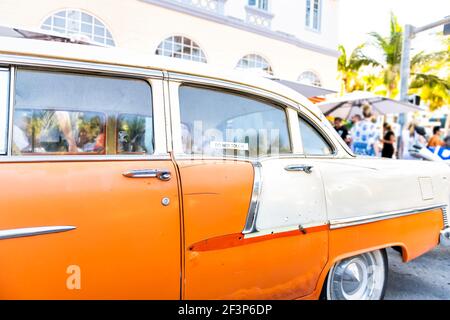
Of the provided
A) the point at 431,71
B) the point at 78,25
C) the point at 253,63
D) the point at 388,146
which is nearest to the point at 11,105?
the point at 78,25

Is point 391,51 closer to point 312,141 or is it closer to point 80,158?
point 312,141

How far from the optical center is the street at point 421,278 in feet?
10.8

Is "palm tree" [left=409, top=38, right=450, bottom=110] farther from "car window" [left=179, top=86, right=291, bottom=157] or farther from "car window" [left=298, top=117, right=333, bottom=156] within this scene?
"car window" [left=179, top=86, right=291, bottom=157]

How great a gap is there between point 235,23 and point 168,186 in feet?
32.2

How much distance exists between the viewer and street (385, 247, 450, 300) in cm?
328

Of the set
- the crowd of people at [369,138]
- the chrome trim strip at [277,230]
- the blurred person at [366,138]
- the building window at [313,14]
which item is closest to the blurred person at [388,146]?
the crowd of people at [369,138]

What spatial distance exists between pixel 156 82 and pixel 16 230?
100cm

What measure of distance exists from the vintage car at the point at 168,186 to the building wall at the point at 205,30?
213 inches

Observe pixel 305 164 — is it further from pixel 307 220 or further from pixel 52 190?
pixel 52 190

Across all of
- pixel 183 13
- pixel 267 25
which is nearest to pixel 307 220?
pixel 183 13

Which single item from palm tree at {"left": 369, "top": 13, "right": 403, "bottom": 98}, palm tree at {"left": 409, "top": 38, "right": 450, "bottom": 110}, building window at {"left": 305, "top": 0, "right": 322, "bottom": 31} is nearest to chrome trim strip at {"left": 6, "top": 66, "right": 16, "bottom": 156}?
building window at {"left": 305, "top": 0, "right": 322, "bottom": 31}

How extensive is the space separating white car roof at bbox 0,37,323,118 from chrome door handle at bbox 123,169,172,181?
0.59 meters

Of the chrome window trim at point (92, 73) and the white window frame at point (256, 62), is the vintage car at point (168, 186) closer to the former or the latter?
the chrome window trim at point (92, 73)

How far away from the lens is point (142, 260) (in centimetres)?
174
